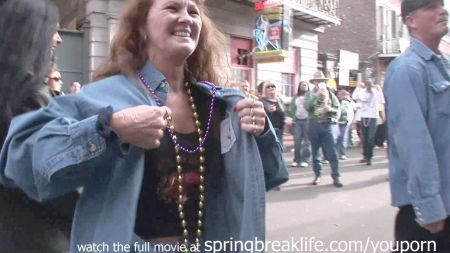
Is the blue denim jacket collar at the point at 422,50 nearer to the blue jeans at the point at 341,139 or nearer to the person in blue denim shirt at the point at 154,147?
the person in blue denim shirt at the point at 154,147

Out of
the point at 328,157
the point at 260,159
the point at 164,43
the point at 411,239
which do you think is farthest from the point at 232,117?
the point at 328,157

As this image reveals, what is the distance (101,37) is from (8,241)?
1222 centimetres

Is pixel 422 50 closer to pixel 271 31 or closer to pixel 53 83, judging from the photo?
pixel 53 83

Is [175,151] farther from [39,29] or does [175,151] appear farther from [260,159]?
[39,29]

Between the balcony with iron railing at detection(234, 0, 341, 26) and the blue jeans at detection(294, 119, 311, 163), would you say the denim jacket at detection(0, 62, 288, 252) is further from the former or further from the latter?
the balcony with iron railing at detection(234, 0, 341, 26)

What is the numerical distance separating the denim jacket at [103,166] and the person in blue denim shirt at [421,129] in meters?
0.74

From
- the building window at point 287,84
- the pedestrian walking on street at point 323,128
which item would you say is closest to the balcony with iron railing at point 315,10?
the building window at point 287,84

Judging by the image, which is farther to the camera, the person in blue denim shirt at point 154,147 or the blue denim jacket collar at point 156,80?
the blue denim jacket collar at point 156,80

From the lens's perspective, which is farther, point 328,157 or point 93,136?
point 328,157

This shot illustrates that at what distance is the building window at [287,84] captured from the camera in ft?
57.7

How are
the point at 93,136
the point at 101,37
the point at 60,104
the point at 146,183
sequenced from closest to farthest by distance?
the point at 93,136 < the point at 60,104 < the point at 146,183 < the point at 101,37

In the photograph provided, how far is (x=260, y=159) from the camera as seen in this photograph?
172cm

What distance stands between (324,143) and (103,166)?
672 centimetres

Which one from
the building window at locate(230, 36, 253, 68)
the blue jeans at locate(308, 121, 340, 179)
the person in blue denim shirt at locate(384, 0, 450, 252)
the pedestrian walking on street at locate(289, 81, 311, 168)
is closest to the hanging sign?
the building window at locate(230, 36, 253, 68)
